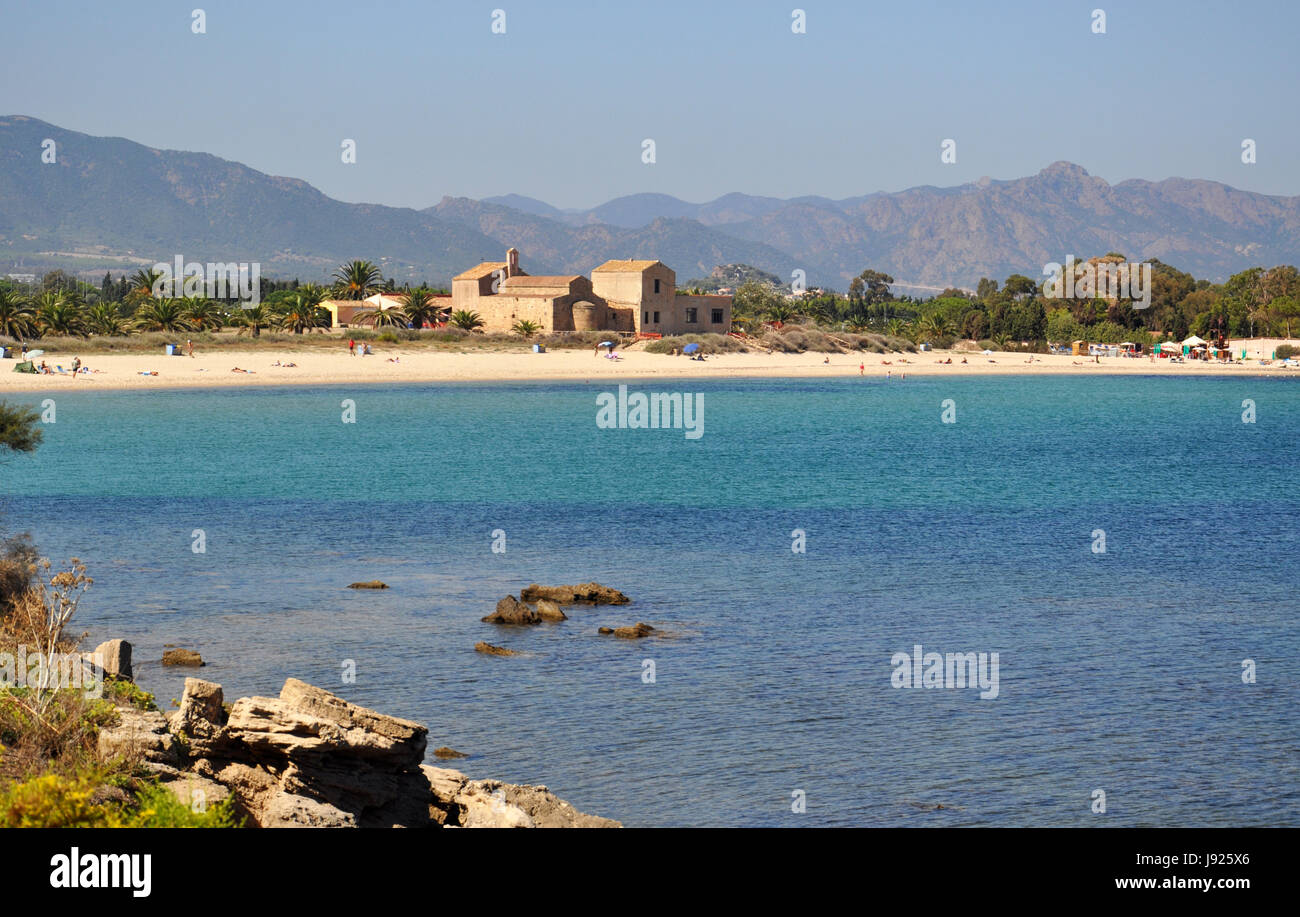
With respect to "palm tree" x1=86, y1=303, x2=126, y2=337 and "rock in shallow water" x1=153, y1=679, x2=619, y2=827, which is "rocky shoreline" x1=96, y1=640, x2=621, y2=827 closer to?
"rock in shallow water" x1=153, y1=679, x2=619, y2=827

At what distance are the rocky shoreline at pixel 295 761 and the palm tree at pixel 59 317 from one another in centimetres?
8049

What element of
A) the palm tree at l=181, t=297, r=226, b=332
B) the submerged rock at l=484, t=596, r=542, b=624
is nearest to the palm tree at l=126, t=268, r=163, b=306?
the palm tree at l=181, t=297, r=226, b=332

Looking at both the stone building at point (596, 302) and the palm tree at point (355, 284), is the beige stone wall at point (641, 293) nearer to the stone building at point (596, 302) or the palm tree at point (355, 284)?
the stone building at point (596, 302)

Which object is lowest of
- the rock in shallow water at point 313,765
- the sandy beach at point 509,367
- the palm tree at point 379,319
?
the rock in shallow water at point 313,765

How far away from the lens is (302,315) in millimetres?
99875

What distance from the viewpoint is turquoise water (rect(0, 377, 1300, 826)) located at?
625 inches

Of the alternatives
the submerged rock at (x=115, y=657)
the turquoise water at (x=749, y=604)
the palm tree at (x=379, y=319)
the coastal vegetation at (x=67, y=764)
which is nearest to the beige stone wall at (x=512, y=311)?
the palm tree at (x=379, y=319)

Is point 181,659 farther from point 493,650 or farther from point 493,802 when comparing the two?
point 493,802

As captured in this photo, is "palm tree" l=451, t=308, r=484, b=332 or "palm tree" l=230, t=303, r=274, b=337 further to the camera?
"palm tree" l=451, t=308, r=484, b=332

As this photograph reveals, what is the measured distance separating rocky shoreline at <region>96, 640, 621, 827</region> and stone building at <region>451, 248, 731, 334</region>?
92213mm

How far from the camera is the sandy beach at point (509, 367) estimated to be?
255 feet

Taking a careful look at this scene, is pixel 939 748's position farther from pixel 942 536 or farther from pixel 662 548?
pixel 942 536

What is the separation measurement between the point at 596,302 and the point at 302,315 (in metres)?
22.8

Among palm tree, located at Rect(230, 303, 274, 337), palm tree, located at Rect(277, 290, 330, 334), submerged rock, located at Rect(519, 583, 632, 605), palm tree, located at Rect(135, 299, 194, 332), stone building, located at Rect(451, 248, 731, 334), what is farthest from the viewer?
stone building, located at Rect(451, 248, 731, 334)
